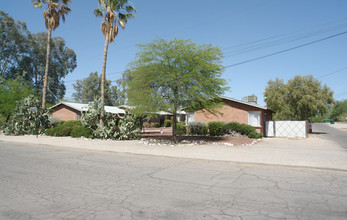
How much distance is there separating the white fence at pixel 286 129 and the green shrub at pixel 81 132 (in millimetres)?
17370

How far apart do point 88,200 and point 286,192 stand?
4.50 m

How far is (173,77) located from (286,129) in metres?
14.7

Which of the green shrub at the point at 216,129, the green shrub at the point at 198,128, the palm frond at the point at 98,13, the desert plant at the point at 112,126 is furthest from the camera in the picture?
the green shrub at the point at 198,128

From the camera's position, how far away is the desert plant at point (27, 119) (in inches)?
914

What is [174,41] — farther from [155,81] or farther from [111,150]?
[111,150]

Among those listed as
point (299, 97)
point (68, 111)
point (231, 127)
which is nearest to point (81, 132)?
point (231, 127)

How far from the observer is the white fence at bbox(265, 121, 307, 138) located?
21.8m

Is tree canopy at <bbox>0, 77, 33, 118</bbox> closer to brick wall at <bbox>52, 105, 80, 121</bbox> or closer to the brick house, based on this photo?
brick wall at <bbox>52, 105, 80, 121</bbox>

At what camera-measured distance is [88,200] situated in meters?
4.63

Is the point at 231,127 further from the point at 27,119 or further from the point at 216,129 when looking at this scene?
the point at 27,119

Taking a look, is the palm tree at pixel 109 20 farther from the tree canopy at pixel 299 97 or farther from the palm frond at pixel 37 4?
the tree canopy at pixel 299 97

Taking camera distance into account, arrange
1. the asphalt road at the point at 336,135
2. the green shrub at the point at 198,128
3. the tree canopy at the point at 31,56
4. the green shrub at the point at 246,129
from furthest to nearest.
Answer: the tree canopy at the point at 31,56 < the green shrub at the point at 198,128 < the green shrub at the point at 246,129 < the asphalt road at the point at 336,135

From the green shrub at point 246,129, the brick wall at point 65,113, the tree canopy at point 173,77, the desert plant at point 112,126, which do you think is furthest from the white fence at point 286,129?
the brick wall at point 65,113

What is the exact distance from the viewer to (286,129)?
2238 cm
